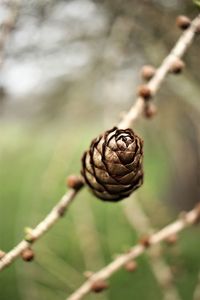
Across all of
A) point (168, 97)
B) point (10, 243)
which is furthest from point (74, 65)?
point (10, 243)

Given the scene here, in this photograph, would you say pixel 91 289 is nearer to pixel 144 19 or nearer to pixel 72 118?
pixel 144 19

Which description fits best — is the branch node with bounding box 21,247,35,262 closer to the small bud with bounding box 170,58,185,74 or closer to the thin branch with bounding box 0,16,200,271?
the thin branch with bounding box 0,16,200,271

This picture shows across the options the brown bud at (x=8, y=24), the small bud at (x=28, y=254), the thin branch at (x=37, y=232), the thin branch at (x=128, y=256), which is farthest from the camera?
the brown bud at (x=8, y=24)

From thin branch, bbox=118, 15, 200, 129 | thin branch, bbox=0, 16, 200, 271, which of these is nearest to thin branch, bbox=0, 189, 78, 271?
thin branch, bbox=0, 16, 200, 271

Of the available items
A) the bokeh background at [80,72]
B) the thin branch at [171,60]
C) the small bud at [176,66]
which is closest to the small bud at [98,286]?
the bokeh background at [80,72]

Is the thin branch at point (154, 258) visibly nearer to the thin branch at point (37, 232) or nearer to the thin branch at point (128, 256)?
the thin branch at point (128, 256)

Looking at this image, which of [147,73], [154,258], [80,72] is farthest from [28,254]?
[80,72]

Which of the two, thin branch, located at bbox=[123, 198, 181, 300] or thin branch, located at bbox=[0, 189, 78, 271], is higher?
thin branch, located at bbox=[123, 198, 181, 300]
